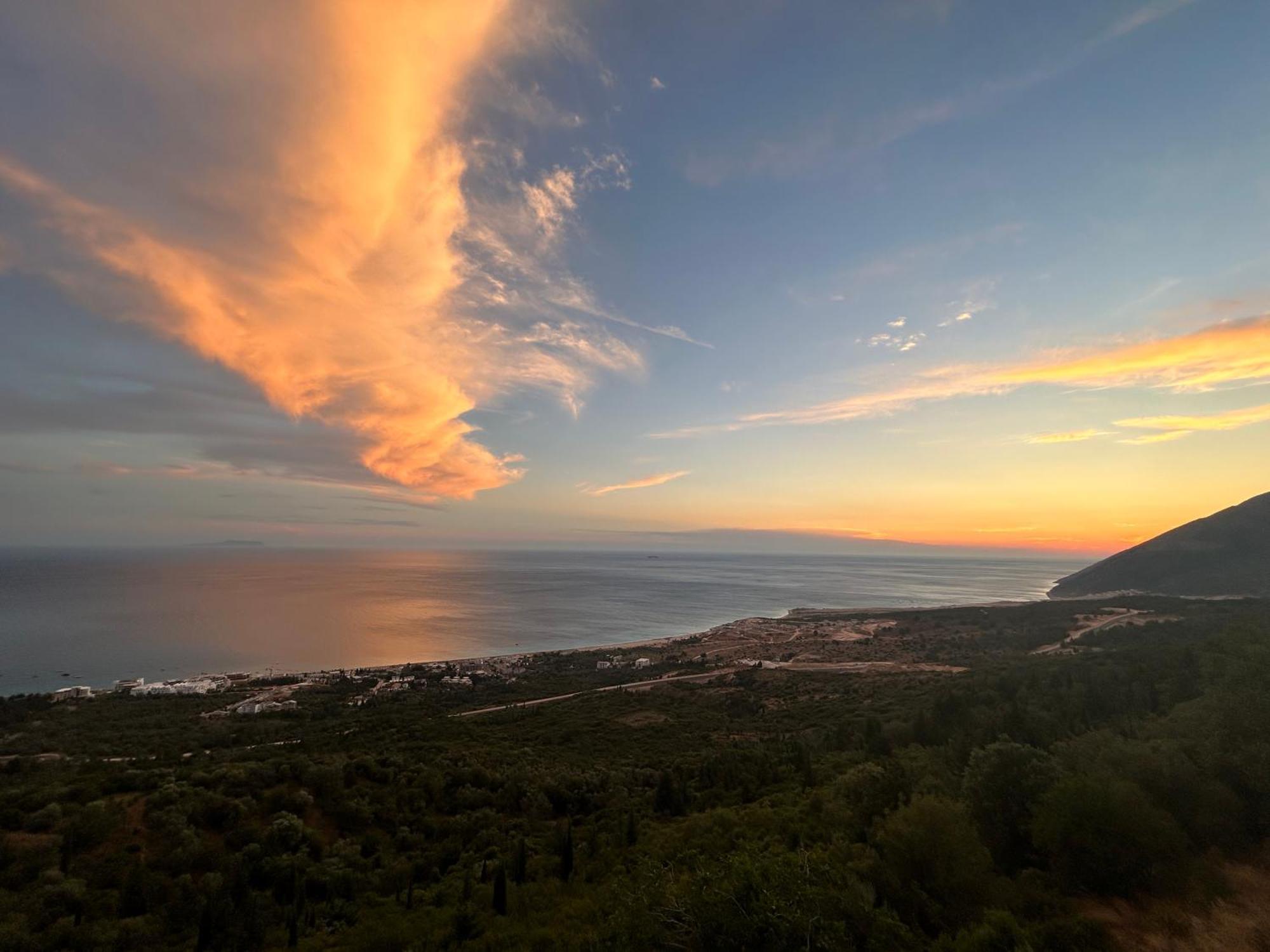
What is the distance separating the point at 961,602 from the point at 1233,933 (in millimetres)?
142122

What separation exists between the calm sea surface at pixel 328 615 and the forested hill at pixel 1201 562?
66.8 feet

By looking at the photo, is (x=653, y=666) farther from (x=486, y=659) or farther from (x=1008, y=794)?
(x=1008, y=794)

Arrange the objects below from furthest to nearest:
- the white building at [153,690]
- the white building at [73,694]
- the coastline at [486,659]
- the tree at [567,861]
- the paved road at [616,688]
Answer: the coastline at [486,659] → the white building at [153,690] → the white building at [73,694] → the paved road at [616,688] → the tree at [567,861]

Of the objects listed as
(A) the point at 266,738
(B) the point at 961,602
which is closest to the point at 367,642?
(A) the point at 266,738

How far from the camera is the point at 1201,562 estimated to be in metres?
111

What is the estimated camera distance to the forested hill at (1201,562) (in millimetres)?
102250

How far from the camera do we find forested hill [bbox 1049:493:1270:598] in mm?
102250

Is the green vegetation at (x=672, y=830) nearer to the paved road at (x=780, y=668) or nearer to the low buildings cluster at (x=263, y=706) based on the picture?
the low buildings cluster at (x=263, y=706)

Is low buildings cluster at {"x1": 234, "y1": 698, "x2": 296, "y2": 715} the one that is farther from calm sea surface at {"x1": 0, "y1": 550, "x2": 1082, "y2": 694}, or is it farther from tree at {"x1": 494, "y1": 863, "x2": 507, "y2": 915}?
tree at {"x1": 494, "y1": 863, "x2": 507, "y2": 915}

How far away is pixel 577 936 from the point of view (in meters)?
12.8

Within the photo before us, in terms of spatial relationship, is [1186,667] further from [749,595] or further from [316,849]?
[749,595]

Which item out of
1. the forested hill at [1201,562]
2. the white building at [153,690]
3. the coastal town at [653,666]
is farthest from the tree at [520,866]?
the forested hill at [1201,562]

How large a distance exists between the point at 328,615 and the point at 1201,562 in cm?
18694

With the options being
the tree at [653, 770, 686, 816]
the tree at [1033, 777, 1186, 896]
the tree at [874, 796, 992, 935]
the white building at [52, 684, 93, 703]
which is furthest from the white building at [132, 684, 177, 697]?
the tree at [1033, 777, 1186, 896]
